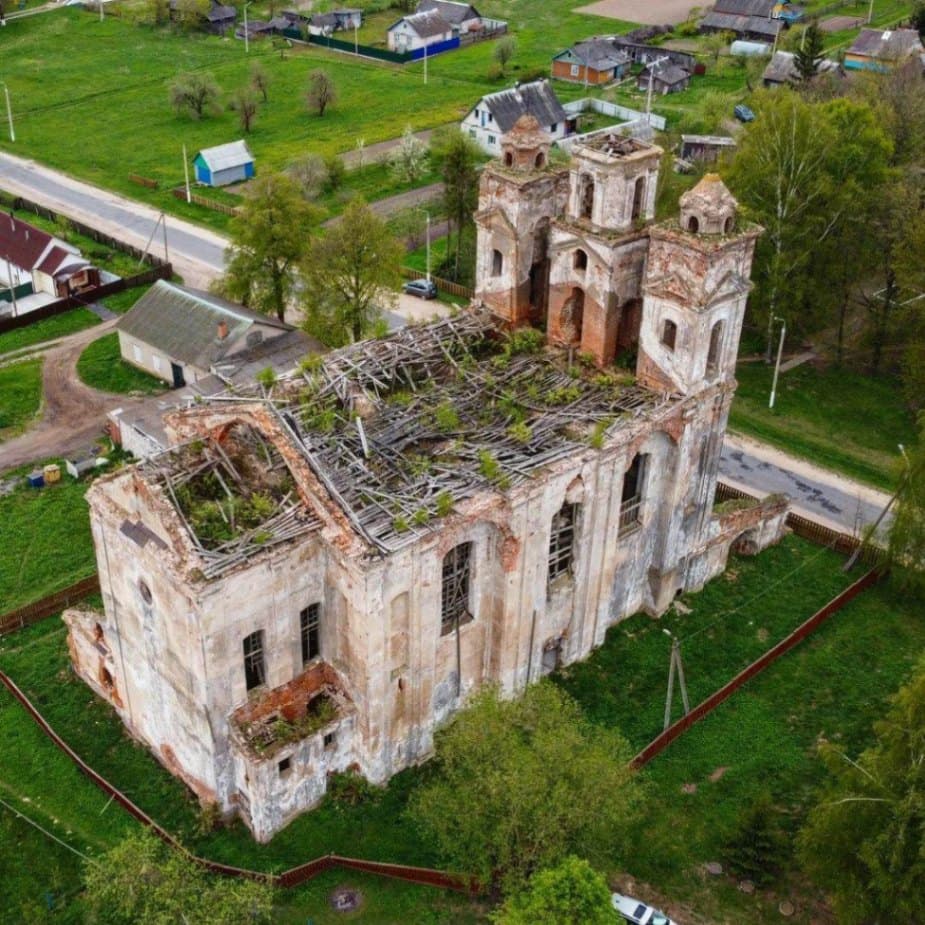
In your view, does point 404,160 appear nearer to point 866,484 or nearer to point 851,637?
point 866,484

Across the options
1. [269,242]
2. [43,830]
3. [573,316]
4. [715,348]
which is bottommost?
[43,830]

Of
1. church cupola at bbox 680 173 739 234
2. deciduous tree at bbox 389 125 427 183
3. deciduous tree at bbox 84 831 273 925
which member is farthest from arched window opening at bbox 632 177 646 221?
deciduous tree at bbox 389 125 427 183

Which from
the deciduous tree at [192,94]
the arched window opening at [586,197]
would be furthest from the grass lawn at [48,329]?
the deciduous tree at [192,94]

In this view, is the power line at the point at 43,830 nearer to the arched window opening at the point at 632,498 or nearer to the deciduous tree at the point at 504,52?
the arched window opening at the point at 632,498

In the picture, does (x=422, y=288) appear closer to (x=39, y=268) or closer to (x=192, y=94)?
(x=39, y=268)

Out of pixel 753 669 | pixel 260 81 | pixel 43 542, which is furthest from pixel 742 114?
pixel 43 542

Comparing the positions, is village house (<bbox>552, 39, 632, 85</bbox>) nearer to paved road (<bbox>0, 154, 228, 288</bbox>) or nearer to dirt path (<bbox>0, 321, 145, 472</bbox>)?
paved road (<bbox>0, 154, 228, 288</bbox>)
